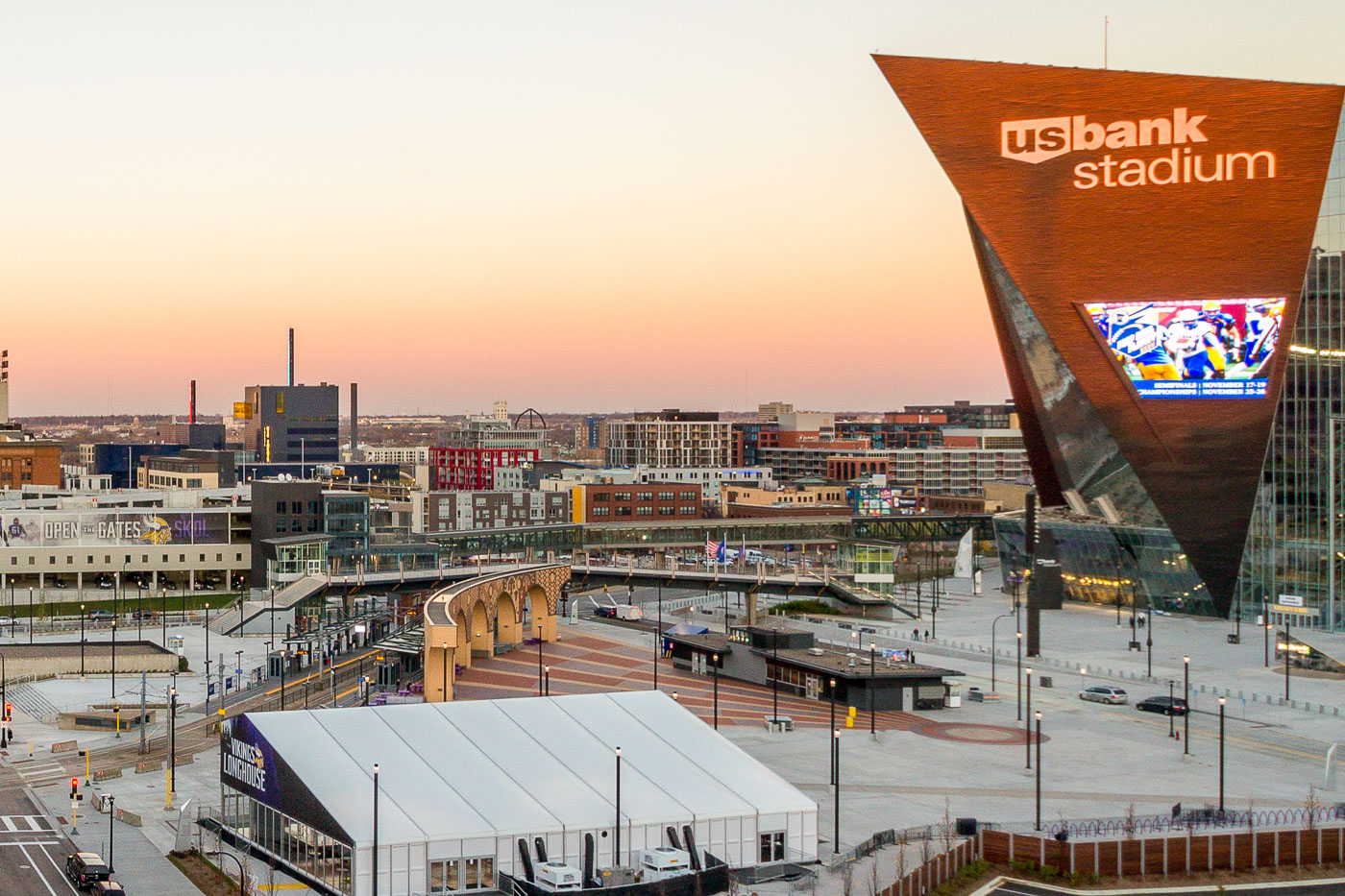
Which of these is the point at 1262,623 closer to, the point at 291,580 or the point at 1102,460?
A: the point at 1102,460

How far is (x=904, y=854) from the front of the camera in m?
50.5

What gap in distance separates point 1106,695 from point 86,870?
5381 centimetres

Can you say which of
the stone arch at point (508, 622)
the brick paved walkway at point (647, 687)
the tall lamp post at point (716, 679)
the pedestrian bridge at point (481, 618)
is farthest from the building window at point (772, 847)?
the stone arch at point (508, 622)

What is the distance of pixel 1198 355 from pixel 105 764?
76.1m

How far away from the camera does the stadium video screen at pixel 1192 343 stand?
112 meters

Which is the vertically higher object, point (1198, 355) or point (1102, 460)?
point (1198, 355)

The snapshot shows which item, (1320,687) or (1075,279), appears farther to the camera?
(1075,279)

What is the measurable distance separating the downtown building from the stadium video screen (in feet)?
0.43

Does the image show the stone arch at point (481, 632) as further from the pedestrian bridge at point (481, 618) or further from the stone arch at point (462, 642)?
the stone arch at point (462, 642)

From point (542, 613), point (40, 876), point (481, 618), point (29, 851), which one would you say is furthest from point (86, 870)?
point (542, 613)

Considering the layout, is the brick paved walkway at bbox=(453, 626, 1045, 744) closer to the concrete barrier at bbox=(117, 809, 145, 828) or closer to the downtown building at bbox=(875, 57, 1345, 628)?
the concrete barrier at bbox=(117, 809, 145, 828)

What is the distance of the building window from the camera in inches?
2007

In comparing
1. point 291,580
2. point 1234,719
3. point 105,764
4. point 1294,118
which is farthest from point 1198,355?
point 105,764

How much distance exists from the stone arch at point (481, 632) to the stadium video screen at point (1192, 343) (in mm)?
46669
